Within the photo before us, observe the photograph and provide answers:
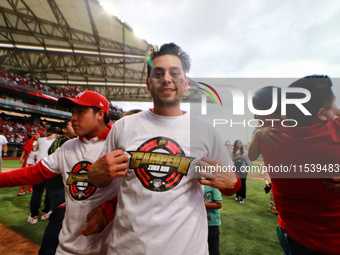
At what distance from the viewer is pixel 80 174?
163 cm

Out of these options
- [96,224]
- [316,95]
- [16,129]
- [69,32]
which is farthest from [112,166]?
[16,129]

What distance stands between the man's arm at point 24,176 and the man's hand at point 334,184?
206 cm

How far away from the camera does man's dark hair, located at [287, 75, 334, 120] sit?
1485 mm

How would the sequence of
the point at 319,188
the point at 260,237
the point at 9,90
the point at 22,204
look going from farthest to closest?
the point at 9,90
the point at 22,204
the point at 260,237
the point at 319,188

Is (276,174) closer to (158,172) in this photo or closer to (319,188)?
(319,188)

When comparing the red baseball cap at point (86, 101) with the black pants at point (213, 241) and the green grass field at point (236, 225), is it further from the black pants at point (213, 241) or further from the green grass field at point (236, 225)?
the green grass field at point (236, 225)

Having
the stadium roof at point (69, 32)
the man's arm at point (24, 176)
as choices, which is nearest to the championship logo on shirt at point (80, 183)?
the man's arm at point (24, 176)

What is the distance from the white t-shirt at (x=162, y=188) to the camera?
1.05m

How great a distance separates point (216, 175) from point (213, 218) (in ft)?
5.64

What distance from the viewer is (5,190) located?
6.64 meters

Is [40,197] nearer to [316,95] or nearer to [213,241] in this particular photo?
[213,241]

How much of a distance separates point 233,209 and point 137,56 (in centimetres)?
1401

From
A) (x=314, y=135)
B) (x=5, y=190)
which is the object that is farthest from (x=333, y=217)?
(x=5, y=190)

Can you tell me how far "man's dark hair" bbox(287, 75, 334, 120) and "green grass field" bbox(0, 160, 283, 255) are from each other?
8.69ft
